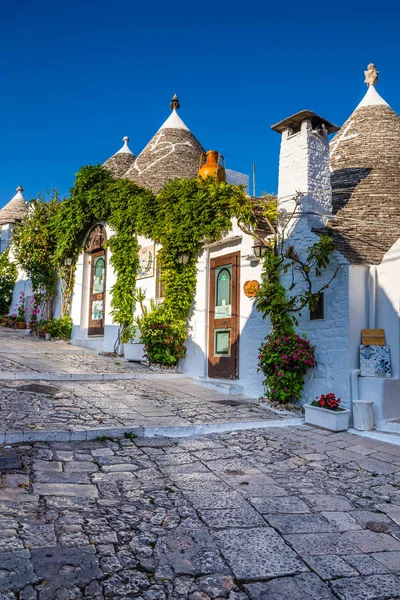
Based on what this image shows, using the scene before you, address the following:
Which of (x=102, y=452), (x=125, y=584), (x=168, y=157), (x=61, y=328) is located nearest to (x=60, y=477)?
(x=102, y=452)

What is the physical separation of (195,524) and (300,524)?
736 mm

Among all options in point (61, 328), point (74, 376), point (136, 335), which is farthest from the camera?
point (61, 328)

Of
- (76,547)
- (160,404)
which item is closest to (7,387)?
(160,404)

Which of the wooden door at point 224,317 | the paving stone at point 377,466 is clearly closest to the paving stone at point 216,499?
the paving stone at point 377,466

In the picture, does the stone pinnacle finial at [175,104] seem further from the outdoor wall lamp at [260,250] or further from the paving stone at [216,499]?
the paving stone at [216,499]

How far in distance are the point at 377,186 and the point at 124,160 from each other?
32.5ft

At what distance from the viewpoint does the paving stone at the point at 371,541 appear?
10.0ft

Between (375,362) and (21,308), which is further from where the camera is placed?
(21,308)

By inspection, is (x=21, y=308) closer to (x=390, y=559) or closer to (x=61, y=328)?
(x=61, y=328)

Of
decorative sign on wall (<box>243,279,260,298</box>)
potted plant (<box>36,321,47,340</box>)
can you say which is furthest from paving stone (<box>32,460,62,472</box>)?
potted plant (<box>36,321,47,340</box>)

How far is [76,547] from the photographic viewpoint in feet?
9.34

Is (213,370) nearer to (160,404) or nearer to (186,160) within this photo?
(160,404)

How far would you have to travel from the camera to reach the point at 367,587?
257 cm

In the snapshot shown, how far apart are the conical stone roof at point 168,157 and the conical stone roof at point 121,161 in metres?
1.57
